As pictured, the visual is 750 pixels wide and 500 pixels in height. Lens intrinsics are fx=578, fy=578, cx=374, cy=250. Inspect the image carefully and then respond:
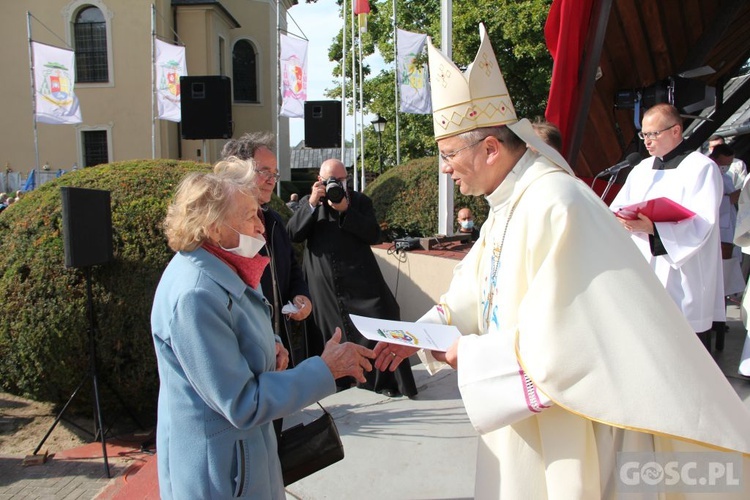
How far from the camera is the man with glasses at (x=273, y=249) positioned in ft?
10.6

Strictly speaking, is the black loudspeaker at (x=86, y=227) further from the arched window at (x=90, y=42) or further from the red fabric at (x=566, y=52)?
the arched window at (x=90, y=42)

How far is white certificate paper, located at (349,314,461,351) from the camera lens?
1.97 meters

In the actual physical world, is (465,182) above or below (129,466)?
above

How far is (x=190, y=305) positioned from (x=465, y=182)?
1033 millimetres

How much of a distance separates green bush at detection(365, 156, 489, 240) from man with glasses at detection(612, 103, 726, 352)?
15.8ft

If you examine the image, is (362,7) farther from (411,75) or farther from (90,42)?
(90,42)

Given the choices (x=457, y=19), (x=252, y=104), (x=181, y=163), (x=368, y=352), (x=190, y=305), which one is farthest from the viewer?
(x=252, y=104)

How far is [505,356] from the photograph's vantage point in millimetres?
1772

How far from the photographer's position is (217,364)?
1.75m

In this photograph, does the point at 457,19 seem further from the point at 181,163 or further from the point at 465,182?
the point at 465,182

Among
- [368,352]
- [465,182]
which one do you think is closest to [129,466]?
[368,352]

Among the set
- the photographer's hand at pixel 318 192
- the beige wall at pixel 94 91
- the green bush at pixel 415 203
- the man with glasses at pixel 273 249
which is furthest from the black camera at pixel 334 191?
the beige wall at pixel 94 91

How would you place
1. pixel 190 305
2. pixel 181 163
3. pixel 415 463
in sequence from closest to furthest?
pixel 190 305 < pixel 415 463 < pixel 181 163

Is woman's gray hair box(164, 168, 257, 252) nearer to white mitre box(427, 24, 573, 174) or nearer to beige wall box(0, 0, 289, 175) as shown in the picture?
white mitre box(427, 24, 573, 174)
